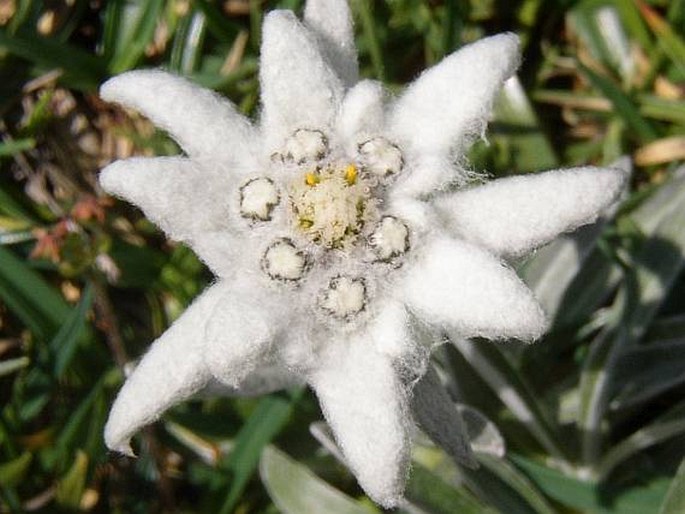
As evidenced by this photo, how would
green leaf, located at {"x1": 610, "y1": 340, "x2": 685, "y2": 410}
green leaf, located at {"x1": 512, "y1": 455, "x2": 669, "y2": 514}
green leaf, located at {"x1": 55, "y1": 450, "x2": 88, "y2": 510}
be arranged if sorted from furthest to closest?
green leaf, located at {"x1": 55, "y1": 450, "x2": 88, "y2": 510}, green leaf, located at {"x1": 610, "y1": 340, "x2": 685, "y2": 410}, green leaf, located at {"x1": 512, "y1": 455, "x2": 669, "y2": 514}

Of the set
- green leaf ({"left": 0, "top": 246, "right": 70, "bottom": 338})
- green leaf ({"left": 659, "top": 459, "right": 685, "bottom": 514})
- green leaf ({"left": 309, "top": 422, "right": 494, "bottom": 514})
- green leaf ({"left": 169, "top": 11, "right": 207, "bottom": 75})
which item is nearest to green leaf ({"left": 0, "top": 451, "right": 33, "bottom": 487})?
green leaf ({"left": 0, "top": 246, "right": 70, "bottom": 338})

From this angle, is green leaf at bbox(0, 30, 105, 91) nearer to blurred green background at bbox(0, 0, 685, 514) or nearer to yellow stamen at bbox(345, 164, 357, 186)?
blurred green background at bbox(0, 0, 685, 514)

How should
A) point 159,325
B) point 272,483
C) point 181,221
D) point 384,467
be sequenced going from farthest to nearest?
point 159,325
point 272,483
point 181,221
point 384,467

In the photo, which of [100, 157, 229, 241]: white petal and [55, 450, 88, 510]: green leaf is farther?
[55, 450, 88, 510]: green leaf

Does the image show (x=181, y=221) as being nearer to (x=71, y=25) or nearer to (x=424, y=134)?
(x=424, y=134)

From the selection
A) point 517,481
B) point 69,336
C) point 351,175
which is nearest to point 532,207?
point 351,175

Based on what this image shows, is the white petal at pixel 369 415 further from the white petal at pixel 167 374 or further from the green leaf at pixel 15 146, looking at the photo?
the green leaf at pixel 15 146

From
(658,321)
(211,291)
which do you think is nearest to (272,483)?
(211,291)
